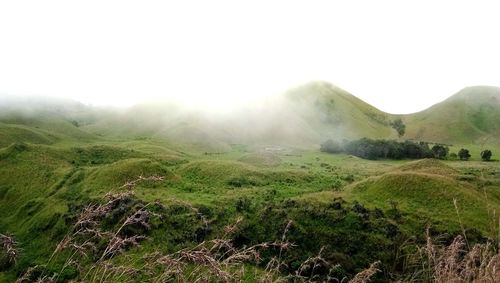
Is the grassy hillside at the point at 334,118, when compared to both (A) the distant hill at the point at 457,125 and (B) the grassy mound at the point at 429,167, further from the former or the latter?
(B) the grassy mound at the point at 429,167

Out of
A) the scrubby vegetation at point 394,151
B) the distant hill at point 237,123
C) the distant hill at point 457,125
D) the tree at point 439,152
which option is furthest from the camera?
the distant hill at point 457,125

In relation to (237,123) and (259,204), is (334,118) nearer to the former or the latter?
(237,123)

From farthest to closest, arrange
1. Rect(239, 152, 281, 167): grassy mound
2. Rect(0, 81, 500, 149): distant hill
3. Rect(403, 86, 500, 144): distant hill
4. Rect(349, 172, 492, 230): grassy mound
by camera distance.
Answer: Rect(403, 86, 500, 144): distant hill → Rect(0, 81, 500, 149): distant hill → Rect(239, 152, 281, 167): grassy mound → Rect(349, 172, 492, 230): grassy mound

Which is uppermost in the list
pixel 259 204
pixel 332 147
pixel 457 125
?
pixel 457 125

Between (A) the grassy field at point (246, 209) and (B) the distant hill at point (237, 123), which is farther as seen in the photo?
(B) the distant hill at point (237, 123)

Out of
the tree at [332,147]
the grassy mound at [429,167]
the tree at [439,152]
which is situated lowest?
the tree at [332,147]

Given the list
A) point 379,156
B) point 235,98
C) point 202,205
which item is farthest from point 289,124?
point 202,205

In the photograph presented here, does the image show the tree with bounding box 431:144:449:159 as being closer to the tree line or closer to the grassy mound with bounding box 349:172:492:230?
the tree line

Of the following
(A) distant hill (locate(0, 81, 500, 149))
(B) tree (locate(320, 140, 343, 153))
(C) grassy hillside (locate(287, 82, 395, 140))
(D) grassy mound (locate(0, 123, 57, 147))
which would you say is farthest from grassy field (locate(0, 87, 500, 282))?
(C) grassy hillside (locate(287, 82, 395, 140))

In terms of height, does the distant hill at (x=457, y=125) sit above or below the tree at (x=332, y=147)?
above

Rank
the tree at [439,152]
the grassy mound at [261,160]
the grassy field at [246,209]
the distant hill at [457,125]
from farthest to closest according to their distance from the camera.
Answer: the distant hill at [457,125], the tree at [439,152], the grassy mound at [261,160], the grassy field at [246,209]

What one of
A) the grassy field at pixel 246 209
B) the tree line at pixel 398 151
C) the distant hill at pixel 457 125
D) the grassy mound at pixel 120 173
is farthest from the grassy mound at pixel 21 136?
the distant hill at pixel 457 125

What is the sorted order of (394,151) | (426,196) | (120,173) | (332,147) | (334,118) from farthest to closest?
(334,118) → (332,147) → (394,151) → (120,173) → (426,196)

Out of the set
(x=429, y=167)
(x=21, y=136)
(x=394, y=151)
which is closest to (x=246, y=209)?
(x=429, y=167)
